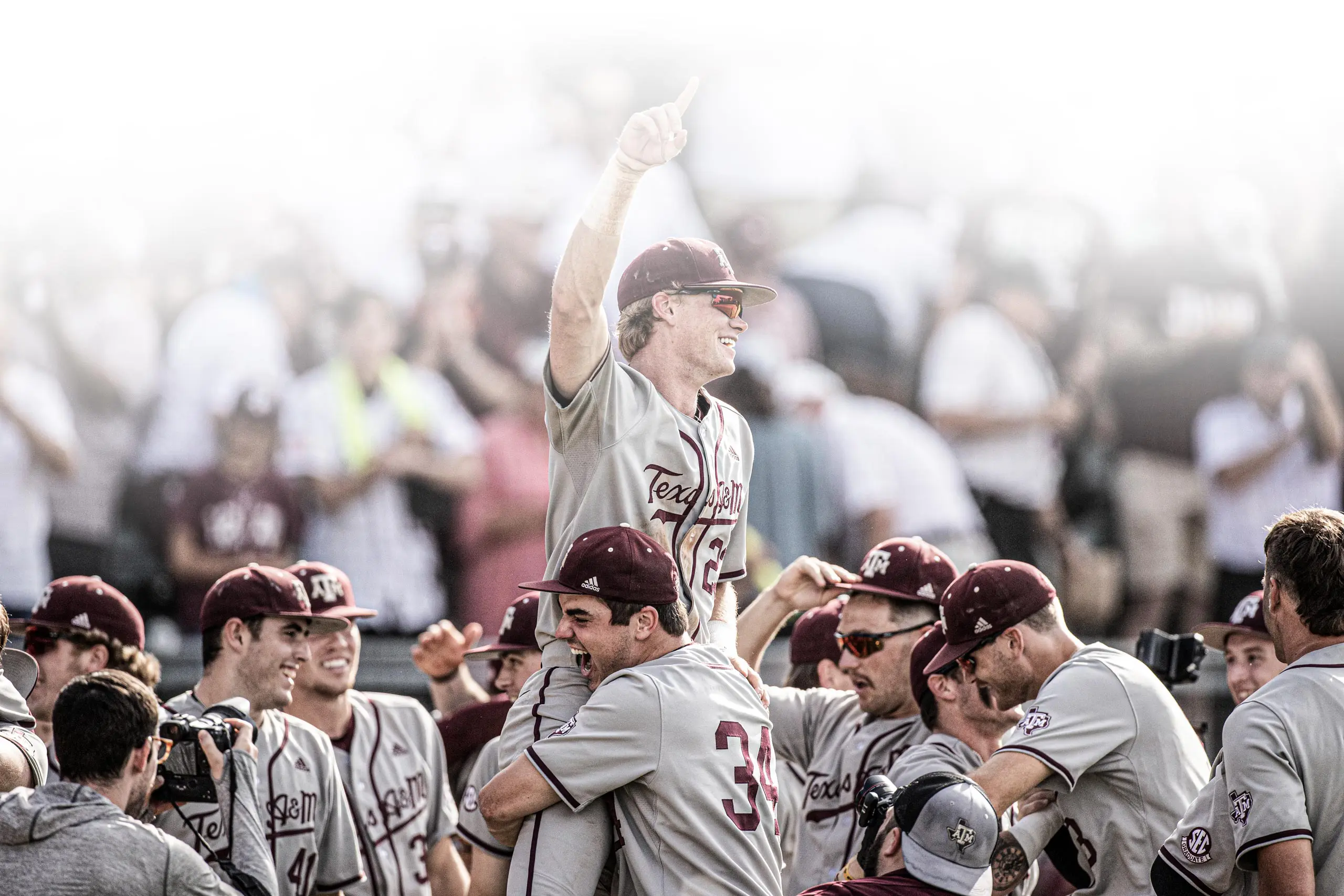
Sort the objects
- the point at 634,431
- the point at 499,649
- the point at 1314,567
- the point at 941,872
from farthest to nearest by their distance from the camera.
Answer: the point at 499,649 → the point at 634,431 → the point at 1314,567 → the point at 941,872

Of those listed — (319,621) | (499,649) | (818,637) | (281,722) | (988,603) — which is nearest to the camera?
(988,603)

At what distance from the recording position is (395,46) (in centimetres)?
1110

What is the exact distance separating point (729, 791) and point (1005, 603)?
1026mm

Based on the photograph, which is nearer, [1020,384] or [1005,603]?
[1005,603]

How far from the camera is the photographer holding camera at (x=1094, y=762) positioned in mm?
3668

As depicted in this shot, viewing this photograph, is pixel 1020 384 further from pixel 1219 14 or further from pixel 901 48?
pixel 1219 14

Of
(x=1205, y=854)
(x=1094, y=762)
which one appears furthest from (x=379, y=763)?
(x=1205, y=854)

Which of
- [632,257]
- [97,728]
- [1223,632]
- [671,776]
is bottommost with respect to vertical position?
[1223,632]

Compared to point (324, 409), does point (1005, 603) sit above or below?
above

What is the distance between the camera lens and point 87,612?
4910 mm

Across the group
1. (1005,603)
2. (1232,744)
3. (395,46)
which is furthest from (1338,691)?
(395,46)

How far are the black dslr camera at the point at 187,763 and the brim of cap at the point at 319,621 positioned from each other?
92 centimetres

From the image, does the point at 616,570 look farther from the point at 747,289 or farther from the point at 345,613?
the point at 345,613

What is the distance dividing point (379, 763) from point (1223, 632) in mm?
3006
